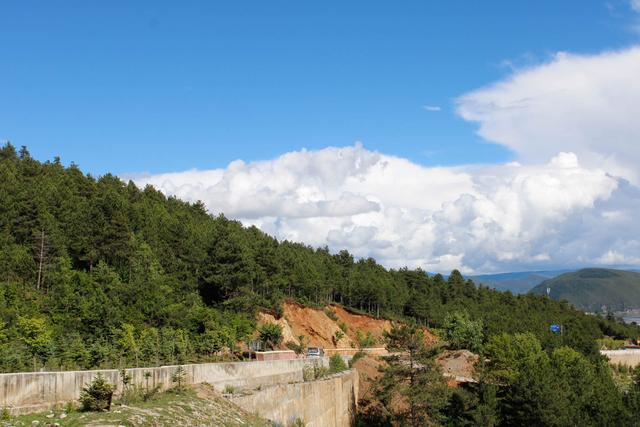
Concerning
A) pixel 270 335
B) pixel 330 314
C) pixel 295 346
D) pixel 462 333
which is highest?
pixel 330 314

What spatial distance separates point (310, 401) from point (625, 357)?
320ft

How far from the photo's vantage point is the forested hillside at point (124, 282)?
1737 inches

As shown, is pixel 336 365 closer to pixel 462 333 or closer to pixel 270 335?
pixel 270 335

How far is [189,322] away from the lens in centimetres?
5816

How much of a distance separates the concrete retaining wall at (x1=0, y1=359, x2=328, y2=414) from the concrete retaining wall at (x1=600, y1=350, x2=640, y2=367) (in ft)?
309

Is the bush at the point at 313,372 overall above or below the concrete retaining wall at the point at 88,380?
below

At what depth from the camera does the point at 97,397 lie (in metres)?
21.6

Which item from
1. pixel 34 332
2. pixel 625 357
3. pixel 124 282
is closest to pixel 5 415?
pixel 34 332

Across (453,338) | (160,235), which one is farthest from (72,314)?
(453,338)

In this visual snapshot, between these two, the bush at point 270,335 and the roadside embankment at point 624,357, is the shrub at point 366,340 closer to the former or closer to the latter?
the bush at point 270,335

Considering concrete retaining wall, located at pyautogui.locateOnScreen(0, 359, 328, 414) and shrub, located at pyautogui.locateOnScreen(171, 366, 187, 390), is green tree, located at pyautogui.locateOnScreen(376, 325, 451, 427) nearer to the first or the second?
concrete retaining wall, located at pyautogui.locateOnScreen(0, 359, 328, 414)

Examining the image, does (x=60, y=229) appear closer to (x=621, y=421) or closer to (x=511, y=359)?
(x=511, y=359)

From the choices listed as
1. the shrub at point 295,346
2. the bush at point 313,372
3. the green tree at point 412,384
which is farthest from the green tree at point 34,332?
the shrub at point 295,346

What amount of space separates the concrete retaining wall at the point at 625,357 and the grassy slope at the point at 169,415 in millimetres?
103698
